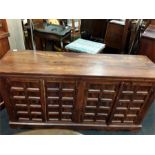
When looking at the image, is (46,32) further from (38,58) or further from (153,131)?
(153,131)

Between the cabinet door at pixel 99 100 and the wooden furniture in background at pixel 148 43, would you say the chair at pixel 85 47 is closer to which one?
the wooden furniture in background at pixel 148 43

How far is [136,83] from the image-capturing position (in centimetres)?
159

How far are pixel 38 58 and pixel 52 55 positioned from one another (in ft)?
0.51

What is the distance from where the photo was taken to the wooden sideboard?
1.55m

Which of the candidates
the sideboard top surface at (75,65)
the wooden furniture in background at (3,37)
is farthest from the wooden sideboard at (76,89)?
the wooden furniture in background at (3,37)

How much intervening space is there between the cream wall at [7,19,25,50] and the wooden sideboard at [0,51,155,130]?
18.4 inches

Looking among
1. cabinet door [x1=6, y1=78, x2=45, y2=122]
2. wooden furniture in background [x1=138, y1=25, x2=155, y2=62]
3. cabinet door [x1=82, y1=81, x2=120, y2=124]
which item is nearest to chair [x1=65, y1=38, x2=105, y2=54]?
wooden furniture in background [x1=138, y1=25, x2=155, y2=62]

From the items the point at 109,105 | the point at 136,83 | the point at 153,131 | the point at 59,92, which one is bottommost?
the point at 153,131

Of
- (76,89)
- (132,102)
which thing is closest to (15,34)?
(76,89)

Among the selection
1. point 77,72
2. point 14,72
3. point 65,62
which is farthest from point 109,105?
point 14,72

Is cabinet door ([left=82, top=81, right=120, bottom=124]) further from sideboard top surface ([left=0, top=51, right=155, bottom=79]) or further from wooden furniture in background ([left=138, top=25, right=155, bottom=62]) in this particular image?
wooden furniture in background ([left=138, top=25, right=155, bottom=62])

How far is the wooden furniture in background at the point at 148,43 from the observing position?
2127mm

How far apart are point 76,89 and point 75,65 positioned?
0.76 feet

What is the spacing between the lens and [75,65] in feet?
5.50
